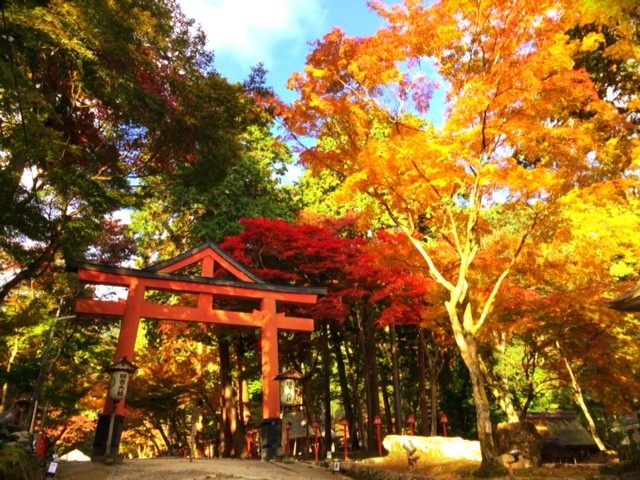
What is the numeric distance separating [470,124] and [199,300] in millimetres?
8878

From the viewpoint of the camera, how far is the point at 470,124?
9.31m

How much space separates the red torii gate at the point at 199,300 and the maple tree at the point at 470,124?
4.67m

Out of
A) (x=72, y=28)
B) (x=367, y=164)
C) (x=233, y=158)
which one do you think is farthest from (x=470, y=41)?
(x=72, y=28)

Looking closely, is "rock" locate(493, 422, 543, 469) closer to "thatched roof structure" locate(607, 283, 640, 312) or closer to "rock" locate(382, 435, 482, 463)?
"rock" locate(382, 435, 482, 463)

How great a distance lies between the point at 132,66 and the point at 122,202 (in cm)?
284

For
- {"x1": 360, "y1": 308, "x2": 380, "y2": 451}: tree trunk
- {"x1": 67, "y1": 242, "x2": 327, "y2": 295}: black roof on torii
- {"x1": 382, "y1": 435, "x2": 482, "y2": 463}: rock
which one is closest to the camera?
{"x1": 382, "y1": 435, "x2": 482, "y2": 463}: rock

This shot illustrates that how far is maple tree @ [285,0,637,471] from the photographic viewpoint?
8.95 metres

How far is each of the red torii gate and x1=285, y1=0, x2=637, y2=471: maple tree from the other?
4673 millimetres

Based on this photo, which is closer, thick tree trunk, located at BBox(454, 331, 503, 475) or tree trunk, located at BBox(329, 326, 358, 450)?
thick tree trunk, located at BBox(454, 331, 503, 475)

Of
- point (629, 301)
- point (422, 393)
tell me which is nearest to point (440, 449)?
point (422, 393)

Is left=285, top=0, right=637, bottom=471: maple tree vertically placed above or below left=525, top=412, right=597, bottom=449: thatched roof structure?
above

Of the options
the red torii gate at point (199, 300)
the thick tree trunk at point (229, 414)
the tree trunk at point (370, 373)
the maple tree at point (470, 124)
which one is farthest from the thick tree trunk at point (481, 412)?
the thick tree trunk at point (229, 414)

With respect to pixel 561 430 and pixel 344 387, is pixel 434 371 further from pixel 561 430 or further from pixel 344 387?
pixel 561 430

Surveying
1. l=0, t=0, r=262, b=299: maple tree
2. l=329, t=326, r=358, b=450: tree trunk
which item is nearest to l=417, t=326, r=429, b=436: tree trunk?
l=329, t=326, r=358, b=450: tree trunk
